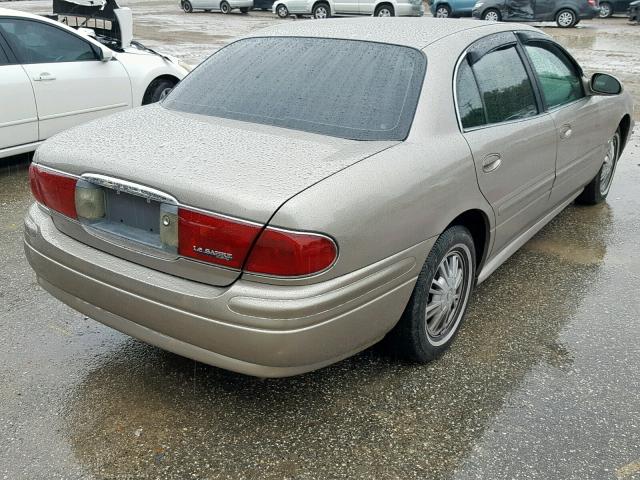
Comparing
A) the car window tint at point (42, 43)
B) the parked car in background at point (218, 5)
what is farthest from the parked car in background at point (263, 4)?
the car window tint at point (42, 43)

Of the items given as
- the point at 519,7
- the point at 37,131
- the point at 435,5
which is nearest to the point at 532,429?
the point at 37,131

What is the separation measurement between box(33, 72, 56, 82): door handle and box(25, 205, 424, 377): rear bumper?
3641 millimetres

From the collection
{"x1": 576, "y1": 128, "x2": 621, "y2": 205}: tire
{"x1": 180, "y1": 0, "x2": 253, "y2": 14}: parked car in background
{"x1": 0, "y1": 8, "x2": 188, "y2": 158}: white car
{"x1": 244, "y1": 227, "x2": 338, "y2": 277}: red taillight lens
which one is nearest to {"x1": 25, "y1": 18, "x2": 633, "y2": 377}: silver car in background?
{"x1": 244, "y1": 227, "x2": 338, "y2": 277}: red taillight lens

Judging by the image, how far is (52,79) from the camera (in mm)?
5848

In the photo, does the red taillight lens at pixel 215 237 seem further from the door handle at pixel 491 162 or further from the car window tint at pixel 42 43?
the car window tint at pixel 42 43

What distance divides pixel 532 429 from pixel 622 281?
177cm

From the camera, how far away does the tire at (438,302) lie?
2.76 metres

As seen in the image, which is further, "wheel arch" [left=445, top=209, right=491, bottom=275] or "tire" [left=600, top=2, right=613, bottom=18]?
"tire" [left=600, top=2, right=613, bottom=18]

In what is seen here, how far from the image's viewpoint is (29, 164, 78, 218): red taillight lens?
8.56ft

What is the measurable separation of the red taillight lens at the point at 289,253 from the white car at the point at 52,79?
4.29m

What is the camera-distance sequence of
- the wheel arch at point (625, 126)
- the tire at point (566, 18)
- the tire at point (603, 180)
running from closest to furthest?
the tire at point (603, 180) → the wheel arch at point (625, 126) → the tire at point (566, 18)

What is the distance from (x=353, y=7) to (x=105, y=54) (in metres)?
18.1

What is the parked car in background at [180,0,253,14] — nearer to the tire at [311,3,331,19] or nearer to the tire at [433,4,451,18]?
the tire at [311,3,331,19]

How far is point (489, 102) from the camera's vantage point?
3.22m
